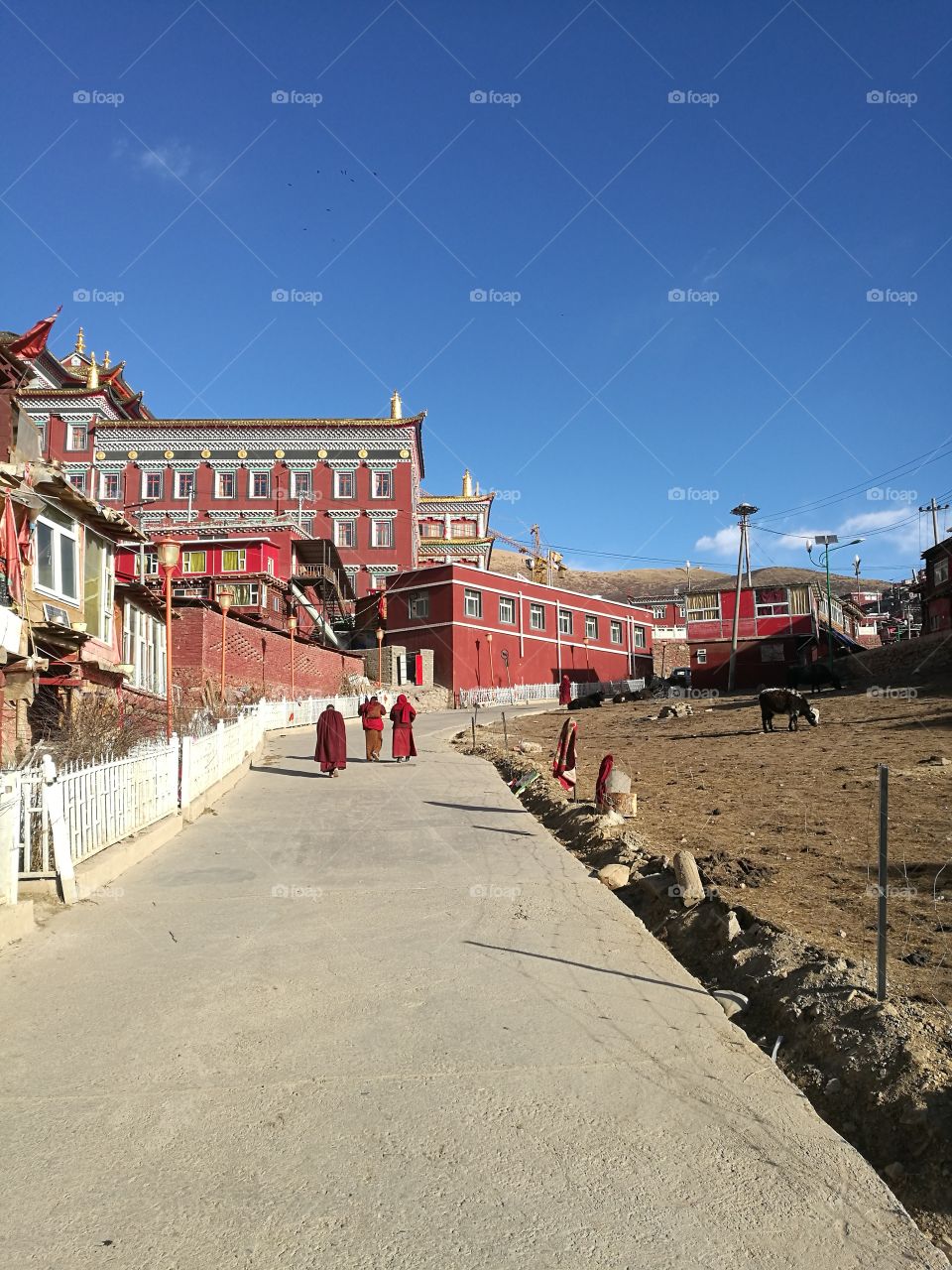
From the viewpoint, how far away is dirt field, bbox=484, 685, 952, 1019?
6469 mm

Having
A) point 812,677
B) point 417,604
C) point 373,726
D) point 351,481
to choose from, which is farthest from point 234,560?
point 373,726

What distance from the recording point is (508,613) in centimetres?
5509

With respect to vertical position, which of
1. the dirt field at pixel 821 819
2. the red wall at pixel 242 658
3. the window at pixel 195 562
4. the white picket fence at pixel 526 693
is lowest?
the dirt field at pixel 821 819

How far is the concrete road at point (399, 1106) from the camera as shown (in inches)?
117

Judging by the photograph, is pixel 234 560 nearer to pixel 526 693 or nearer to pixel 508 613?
pixel 508 613

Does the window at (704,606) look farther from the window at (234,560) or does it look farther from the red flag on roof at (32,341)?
the red flag on roof at (32,341)

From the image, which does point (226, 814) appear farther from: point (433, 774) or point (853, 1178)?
point (853, 1178)

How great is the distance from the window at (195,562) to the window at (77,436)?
20.7 meters

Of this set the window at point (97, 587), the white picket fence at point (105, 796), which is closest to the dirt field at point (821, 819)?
the white picket fence at point (105, 796)

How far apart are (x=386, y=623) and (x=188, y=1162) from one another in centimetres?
5182

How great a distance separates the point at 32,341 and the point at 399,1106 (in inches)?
692

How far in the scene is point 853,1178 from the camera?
11.2 ft

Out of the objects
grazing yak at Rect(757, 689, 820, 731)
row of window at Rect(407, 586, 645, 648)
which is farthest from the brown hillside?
grazing yak at Rect(757, 689, 820, 731)

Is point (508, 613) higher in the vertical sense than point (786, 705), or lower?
higher
